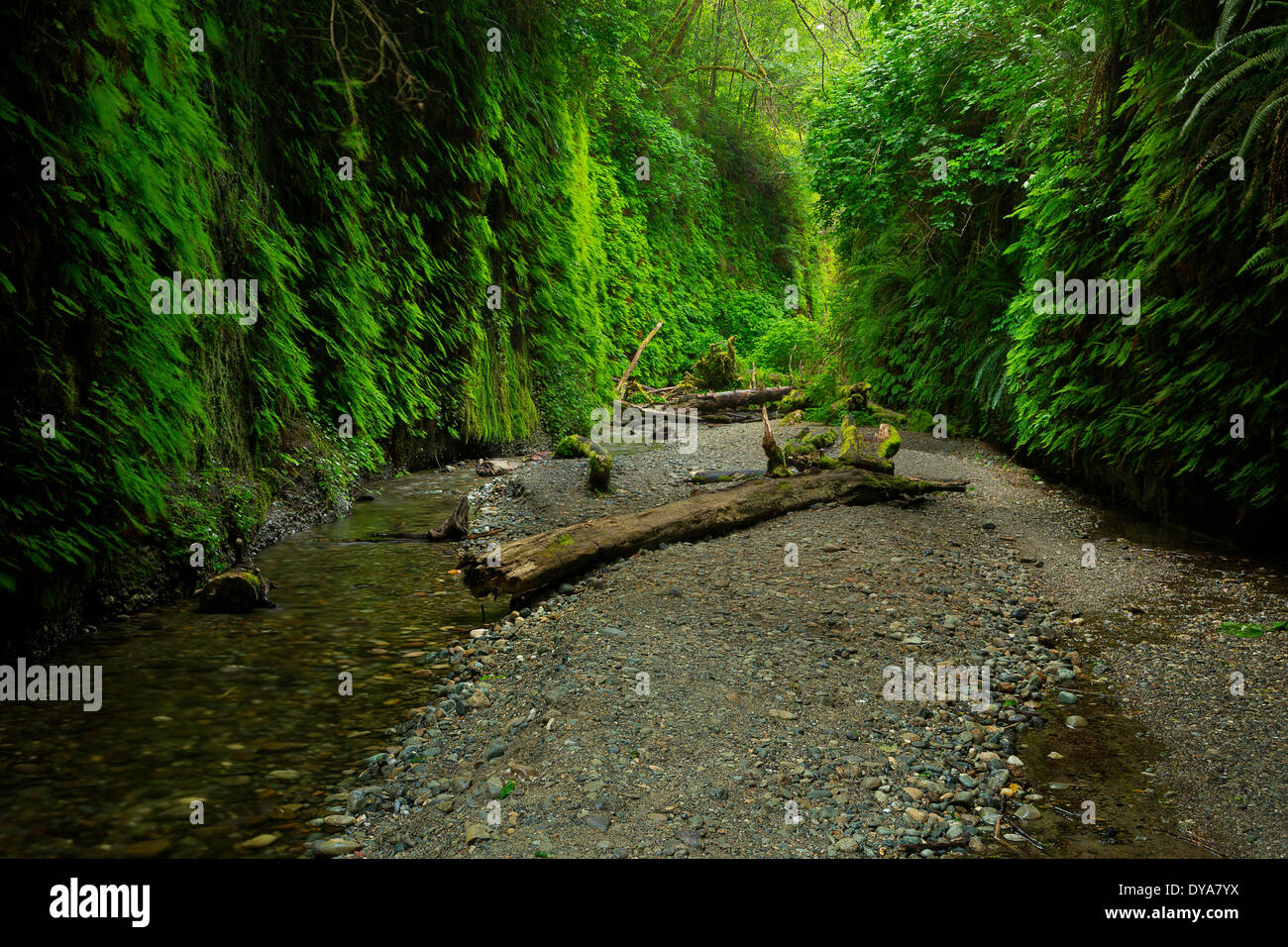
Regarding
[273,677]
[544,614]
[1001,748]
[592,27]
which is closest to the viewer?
[1001,748]

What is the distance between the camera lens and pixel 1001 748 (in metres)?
3.06

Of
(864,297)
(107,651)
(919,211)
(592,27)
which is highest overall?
(592,27)

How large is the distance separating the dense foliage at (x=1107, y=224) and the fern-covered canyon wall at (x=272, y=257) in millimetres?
5485

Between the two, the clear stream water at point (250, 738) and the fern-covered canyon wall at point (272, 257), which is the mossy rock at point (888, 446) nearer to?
the clear stream water at point (250, 738)

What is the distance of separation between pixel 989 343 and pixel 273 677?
389 inches

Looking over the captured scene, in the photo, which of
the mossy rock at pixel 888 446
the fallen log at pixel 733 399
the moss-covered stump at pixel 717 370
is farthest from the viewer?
the moss-covered stump at pixel 717 370

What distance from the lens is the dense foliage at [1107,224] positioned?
185 inches

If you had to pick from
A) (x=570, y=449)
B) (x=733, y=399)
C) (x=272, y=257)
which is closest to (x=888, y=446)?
(x=570, y=449)

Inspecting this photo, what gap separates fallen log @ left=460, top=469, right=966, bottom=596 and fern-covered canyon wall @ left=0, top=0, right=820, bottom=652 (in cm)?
207

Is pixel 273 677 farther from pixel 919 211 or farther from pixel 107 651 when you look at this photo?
pixel 919 211

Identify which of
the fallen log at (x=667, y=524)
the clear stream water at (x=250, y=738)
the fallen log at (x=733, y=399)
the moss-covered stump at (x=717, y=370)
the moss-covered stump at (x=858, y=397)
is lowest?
the clear stream water at (x=250, y=738)

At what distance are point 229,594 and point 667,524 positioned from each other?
308cm

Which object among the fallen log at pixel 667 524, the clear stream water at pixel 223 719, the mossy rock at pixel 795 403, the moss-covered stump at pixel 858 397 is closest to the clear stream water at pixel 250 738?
the clear stream water at pixel 223 719
